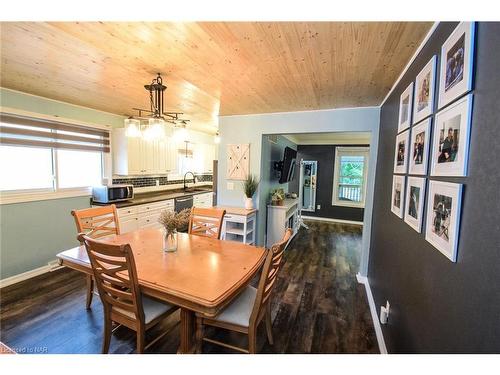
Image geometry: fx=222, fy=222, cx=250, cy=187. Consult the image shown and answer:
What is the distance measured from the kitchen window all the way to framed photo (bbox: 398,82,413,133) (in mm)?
4124

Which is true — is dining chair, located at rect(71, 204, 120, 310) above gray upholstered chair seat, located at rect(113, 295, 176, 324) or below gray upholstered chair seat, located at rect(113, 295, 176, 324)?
above

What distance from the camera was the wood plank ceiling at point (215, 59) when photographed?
1361 millimetres

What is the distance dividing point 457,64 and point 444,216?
66cm

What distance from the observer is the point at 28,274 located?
9.29ft

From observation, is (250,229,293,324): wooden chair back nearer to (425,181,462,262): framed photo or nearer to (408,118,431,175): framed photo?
(425,181,462,262): framed photo

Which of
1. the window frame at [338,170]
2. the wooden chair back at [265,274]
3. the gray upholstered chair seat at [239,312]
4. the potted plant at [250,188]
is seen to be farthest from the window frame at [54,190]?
the window frame at [338,170]

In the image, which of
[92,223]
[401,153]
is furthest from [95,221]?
[401,153]

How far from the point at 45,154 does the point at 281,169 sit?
3777mm

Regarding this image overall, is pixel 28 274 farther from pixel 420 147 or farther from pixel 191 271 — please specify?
pixel 420 147

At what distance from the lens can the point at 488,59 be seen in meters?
0.76

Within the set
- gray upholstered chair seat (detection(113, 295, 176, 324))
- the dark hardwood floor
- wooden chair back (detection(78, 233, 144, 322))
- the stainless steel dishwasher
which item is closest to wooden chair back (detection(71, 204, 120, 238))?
the dark hardwood floor

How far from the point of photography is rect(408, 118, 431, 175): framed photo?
4.08ft

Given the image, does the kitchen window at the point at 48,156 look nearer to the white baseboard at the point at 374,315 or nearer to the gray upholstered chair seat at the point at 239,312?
the gray upholstered chair seat at the point at 239,312

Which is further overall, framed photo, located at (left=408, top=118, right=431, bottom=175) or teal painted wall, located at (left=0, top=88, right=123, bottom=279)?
teal painted wall, located at (left=0, top=88, right=123, bottom=279)
